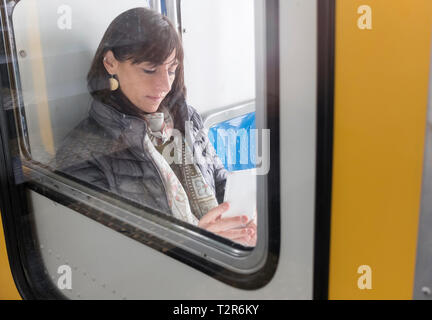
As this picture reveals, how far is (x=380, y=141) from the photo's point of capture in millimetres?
834

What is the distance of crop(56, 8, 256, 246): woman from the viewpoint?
6.18ft

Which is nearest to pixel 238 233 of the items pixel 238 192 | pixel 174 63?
pixel 238 192

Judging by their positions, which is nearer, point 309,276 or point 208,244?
point 309,276

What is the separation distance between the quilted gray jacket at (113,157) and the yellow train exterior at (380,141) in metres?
1.10

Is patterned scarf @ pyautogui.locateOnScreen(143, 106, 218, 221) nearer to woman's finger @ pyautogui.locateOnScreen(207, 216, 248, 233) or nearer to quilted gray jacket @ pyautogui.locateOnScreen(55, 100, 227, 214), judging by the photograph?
quilted gray jacket @ pyautogui.locateOnScreen(55, 100, 227, 214)

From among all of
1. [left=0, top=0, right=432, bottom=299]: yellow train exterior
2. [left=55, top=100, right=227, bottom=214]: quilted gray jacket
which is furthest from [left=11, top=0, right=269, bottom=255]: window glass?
[left=0, top=0, right=432, bottom=299]: yellow train exterior

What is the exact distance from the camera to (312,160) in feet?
2.97

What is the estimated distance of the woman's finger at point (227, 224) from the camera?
1602mm

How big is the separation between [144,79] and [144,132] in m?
0.33

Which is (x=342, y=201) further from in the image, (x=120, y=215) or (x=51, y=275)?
(x=51, y=275)

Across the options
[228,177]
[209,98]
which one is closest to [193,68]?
[209,98]

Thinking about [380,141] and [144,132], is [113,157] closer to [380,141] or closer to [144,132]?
[144,132]

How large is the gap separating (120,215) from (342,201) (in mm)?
870

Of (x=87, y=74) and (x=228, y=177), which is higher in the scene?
(x=87, y=74)
